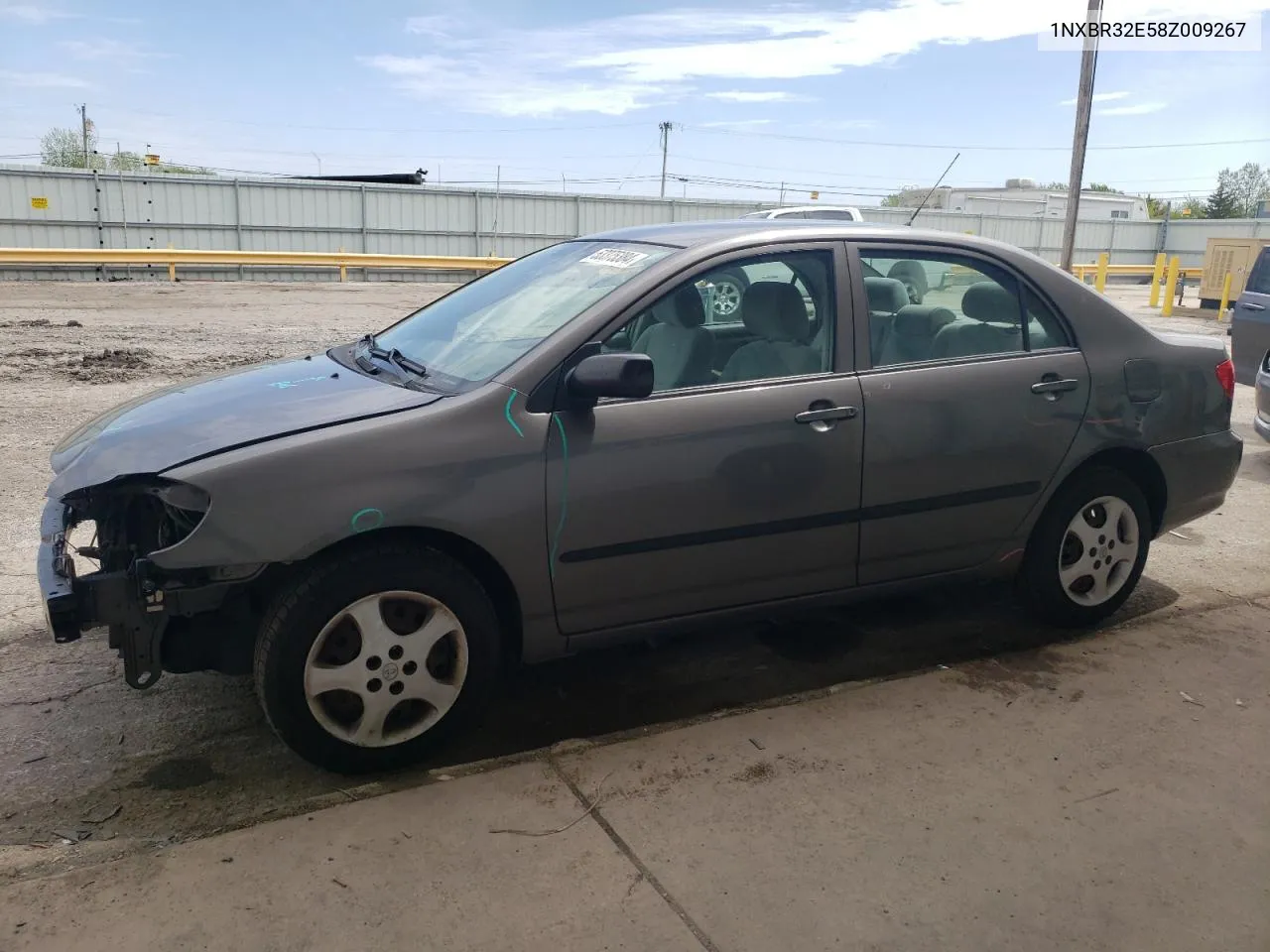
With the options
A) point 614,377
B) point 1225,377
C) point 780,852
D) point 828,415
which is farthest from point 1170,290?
point 780,852

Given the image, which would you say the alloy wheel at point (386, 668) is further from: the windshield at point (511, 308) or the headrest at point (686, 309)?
the headrest at point (686, 309)

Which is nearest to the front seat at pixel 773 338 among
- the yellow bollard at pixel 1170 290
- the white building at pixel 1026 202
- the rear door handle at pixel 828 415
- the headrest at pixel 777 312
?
the headrest at pixel 777 312

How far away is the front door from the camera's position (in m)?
3.29

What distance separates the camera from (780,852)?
2867mm

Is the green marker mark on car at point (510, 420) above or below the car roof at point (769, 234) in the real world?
below

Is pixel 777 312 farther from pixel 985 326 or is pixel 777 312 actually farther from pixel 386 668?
pixel 386 668

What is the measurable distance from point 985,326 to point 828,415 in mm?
915

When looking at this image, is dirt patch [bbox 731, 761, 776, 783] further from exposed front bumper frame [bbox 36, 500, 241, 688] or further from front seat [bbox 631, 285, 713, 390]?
exposed front bumper frame [bbox 36, 500, 241, 688]

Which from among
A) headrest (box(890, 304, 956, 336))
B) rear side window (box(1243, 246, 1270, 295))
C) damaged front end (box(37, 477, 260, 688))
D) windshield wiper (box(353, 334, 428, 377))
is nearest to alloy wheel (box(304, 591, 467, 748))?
damaged front end (box(37, 477, 260, 688))

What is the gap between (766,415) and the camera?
139 inches

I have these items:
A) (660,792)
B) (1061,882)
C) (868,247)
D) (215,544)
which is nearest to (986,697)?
(1061,882)

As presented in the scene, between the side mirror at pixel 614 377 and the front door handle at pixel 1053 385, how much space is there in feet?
5.68

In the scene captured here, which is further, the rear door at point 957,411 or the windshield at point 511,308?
the rear door at point 957,411

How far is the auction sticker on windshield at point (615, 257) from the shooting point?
3730mm
